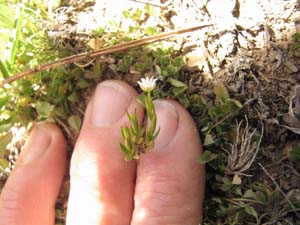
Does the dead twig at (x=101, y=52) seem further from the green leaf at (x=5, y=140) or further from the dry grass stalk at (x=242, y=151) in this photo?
the dry grass stalk at (x=242, y=151)

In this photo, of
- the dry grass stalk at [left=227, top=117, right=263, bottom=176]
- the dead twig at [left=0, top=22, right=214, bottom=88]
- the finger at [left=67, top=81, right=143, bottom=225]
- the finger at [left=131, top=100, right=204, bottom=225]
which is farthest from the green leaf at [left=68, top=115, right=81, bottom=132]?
the dry grass stalk at [left=227, top=117, right=263, bottom=176]

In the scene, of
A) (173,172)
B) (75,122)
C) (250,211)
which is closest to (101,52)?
(75,122)

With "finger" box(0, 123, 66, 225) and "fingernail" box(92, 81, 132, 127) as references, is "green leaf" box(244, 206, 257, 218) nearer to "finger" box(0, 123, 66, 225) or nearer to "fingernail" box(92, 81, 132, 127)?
"fingernail" box(92, 81, 132, 127)

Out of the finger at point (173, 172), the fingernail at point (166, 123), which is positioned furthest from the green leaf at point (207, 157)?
the fingernail at point (166, 123)

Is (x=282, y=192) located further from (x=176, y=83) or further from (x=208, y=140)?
(x=176, y=83)

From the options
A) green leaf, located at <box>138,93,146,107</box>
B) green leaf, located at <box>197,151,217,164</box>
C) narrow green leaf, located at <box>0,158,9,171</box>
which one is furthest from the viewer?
narrow green leaf, located at <box>0,158,9,171</box>

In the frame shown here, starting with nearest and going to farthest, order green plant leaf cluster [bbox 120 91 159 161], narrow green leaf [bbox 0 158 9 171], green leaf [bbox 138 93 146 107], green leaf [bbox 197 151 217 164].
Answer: green plant leaf cluster [bbox 120 91 159 161] < green leaf [bbox 197 151 217 164] < green leaf [bbox 138 93 146 107] < narrow green leaf [bbox 0 158 9 171]

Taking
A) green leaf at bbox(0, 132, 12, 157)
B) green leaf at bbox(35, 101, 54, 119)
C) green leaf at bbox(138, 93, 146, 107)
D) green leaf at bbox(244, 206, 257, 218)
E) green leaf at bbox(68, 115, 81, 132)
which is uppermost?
green leaf at bbox(138, 93, 146, 107)

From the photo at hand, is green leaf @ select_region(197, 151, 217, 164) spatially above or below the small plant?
below
